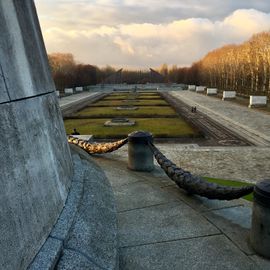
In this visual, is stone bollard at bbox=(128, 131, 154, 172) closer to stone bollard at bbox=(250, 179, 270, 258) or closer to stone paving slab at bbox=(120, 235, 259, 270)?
stone paving slab at bbox=(120, 235, 259, 270)

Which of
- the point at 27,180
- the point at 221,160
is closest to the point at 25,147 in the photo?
the point at 27,180

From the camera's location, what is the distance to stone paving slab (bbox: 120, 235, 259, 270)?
412 cm

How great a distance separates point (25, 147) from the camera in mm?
3221

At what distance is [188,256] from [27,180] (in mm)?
2357

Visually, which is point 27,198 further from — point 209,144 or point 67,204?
point 209,144

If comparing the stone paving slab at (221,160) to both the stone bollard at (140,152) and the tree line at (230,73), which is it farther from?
the tree line at (230,73)

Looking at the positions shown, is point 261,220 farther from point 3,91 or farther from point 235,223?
point 3,91

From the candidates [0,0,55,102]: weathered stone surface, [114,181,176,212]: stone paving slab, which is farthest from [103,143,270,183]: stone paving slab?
[0,0,55,102]: weathered stone surface

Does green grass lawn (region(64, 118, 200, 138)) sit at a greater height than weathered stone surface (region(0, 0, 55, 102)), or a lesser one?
lesser

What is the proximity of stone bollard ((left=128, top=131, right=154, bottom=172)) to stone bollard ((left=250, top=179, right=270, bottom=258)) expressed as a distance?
406 centimetres

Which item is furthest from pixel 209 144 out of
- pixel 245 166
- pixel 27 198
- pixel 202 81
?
pixel 202 81

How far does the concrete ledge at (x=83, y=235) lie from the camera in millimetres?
3160

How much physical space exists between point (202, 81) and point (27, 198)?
2885 inches

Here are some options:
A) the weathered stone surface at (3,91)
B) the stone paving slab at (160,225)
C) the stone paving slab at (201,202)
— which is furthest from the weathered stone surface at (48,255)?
the stone paving slab at (201,202)
